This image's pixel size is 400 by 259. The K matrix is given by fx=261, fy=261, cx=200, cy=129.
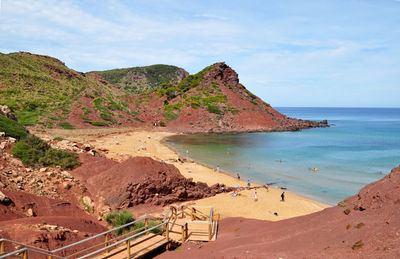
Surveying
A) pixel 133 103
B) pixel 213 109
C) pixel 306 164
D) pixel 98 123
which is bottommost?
pixel 306 164

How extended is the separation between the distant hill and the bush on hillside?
125 m

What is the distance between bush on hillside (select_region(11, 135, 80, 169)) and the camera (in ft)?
51.8

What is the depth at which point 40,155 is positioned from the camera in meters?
16.7

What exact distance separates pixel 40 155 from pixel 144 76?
151 m

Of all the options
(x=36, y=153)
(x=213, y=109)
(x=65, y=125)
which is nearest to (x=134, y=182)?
(x=36, y=153)

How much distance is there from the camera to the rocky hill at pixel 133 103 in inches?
2188

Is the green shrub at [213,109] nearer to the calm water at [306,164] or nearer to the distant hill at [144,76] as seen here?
the calm water at [306,164]

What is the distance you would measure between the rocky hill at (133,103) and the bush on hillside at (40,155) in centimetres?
3552

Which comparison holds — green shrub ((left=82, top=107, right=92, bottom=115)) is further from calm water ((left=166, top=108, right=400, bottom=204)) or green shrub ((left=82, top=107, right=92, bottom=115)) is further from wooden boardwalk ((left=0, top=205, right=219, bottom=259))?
wooden boardwalk ((left=0, top=205, right=219, bottom=259))

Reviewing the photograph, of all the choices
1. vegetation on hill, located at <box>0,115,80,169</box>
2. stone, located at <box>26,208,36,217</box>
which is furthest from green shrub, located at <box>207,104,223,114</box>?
stone, located at <box>26,208,36,217</box>

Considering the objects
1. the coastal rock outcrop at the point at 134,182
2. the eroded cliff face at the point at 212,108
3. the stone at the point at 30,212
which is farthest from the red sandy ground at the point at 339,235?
the eroded cliff face at the point at 212,108

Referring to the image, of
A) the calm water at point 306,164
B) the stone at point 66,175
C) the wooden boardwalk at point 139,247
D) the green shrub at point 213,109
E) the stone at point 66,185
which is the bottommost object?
the calm water at point 306,164

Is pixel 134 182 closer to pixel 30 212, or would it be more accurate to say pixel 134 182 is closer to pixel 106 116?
pixel 30 212

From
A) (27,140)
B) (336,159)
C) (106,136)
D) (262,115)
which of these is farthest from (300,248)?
(262,115)
